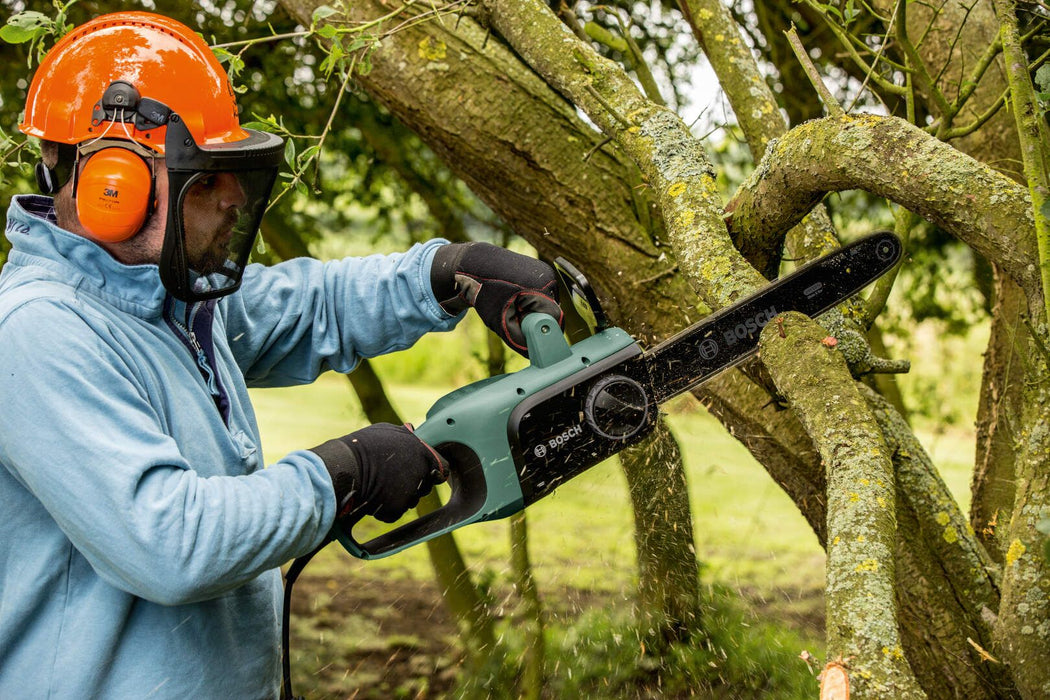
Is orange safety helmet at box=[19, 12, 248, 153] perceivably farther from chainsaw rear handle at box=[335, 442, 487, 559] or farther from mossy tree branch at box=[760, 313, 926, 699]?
mossy tree branch at box=[760, 313, 926, 699]

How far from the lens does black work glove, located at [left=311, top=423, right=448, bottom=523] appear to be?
65.6 inches

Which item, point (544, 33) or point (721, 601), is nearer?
point (544, 33)

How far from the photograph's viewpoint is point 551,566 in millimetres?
5641

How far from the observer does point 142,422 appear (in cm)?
148

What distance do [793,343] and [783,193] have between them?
1.15ft

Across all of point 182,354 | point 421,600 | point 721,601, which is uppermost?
point 182,354

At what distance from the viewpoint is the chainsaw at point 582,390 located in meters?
1.93

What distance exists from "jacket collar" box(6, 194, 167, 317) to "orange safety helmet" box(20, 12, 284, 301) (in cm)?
4

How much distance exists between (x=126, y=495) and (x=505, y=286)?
0.94 meters

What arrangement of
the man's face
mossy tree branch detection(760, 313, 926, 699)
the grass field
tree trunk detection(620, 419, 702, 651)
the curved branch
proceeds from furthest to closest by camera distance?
the grass field
tree trunk detection(620, 419, 702, 651)
the man's face
the curved branch
mossy tree branch detection(760, 313, 926, 699)

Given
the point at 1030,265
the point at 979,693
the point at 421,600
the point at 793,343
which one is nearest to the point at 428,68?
the point at 793,343

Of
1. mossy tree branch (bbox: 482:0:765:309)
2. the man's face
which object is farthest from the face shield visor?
mossy tree branch (bbox: 482:0:765:309)

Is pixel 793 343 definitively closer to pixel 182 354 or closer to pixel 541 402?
pixel 541 402

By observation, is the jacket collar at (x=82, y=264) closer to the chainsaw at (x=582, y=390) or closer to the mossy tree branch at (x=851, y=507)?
the chainsaw at (x=582, y=390)
